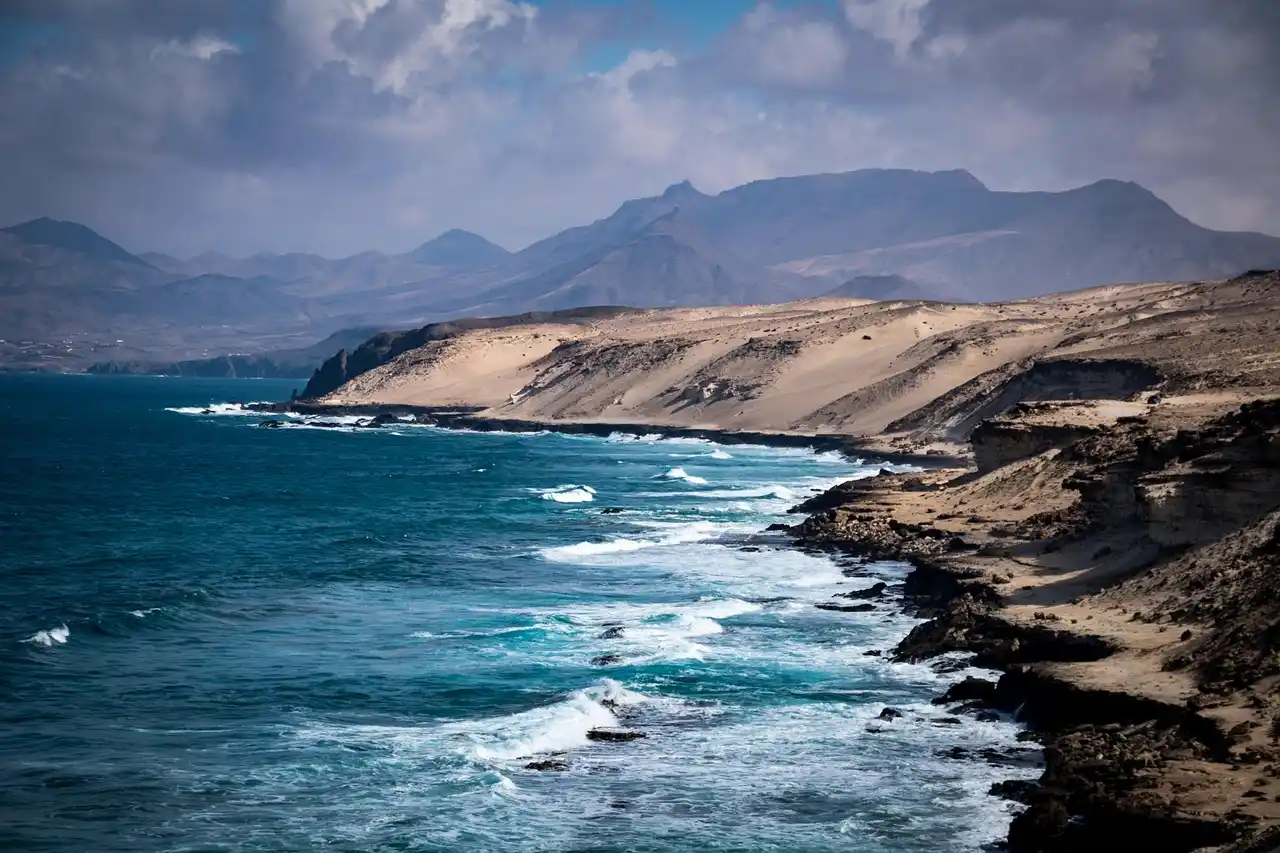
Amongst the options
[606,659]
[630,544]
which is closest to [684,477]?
[630,544]

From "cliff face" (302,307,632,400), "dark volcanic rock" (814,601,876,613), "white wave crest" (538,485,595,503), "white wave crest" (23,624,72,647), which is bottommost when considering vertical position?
"white wave crest" (23,624,72,647)

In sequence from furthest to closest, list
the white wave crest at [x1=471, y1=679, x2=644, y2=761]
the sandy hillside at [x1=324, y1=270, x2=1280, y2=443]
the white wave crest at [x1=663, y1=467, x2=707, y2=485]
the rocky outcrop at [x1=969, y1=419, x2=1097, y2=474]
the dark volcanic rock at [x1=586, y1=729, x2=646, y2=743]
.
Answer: the sandy hillside at [x1=324, y1=270, x2=1280, y2=443], the white wave crest at [x1=663, y1=467, x2=707, y2=485], the rocky outcrop at [x1=969, y1=419, x2=1097, y2=474], the dark volcanic rock at [x1=586, y1=729, x2=646, y2=743], the white wave crest at [x1=471, y1=679, x2=644, y2=761]

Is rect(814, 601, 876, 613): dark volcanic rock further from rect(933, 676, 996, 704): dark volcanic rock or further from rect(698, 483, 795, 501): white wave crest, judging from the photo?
rect(698, 483, 795, 501): white wave crest

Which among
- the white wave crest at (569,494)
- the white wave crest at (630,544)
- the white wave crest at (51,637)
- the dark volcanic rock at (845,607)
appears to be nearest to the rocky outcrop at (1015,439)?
the white wave crest at (630,544)

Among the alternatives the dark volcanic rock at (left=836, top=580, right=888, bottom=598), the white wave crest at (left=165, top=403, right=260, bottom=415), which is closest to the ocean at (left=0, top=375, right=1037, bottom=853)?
the dark volcanic rock at (left=836, top=580, right=888, bottom=598)

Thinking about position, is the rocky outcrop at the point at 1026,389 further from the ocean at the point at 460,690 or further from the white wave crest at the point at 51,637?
the white wave crest at the point at 51,637

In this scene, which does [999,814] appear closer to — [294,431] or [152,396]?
[294,431]

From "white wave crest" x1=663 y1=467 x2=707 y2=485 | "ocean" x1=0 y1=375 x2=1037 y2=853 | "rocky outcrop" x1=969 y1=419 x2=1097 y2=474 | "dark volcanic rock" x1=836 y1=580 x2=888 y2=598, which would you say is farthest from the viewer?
"white wave crest" x1=663 y1=467 x2=707 y2=485
